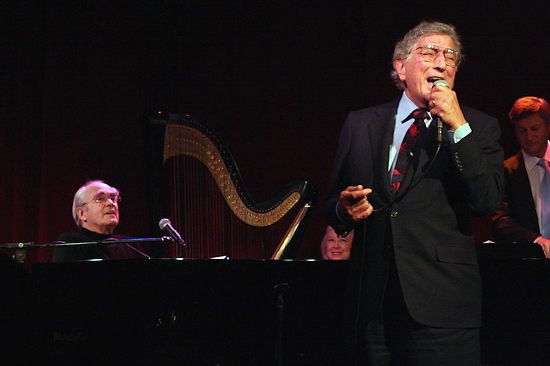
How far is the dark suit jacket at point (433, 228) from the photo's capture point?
2.06 m

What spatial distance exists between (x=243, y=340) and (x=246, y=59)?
9.22ft

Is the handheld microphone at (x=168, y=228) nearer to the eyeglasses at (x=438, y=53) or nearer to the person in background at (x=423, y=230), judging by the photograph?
the person in background at (x=423, y=230)

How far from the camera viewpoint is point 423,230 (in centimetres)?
212

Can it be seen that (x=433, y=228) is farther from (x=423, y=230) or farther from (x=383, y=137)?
(x=383, y=137)

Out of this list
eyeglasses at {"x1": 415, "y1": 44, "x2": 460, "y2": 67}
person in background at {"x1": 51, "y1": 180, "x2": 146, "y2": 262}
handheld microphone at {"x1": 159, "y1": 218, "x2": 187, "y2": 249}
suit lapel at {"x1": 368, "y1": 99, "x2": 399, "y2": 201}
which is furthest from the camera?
person in background at {"x1": 51, "y1": 180, "x2": 146, "y2": 262}

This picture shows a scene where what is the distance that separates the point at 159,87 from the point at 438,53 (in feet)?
12.0

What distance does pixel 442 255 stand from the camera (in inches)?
82.3

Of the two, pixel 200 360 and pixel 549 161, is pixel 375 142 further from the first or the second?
pixel 549 161

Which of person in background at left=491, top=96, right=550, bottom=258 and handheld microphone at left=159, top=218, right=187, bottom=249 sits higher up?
person in background at left=491, top=96, right=550, bottom=258

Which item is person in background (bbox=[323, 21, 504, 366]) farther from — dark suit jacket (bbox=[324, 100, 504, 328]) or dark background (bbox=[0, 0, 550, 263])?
dark background (bbox=[0, 0, 550, 263])

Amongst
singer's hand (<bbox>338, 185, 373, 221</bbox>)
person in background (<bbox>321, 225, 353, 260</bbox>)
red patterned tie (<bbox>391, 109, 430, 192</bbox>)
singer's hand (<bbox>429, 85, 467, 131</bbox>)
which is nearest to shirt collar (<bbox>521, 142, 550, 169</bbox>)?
person in background (<bbox>321, 225, 353, 260</bbox>)

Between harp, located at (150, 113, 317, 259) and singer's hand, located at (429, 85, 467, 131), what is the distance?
1.47 meters

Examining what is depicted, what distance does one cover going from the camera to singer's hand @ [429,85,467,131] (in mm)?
2072

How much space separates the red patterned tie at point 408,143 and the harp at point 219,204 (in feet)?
4.18
